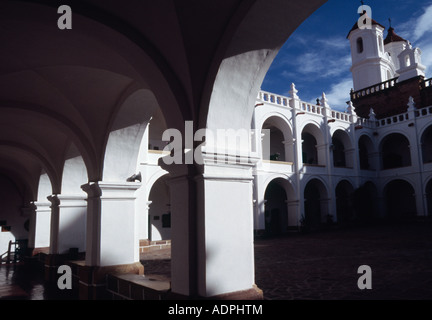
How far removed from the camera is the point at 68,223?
9.73m

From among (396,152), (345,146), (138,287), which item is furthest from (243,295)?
(396,152)

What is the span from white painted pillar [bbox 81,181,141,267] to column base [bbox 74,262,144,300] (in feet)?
0.27

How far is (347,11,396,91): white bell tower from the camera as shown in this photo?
96.1 ft

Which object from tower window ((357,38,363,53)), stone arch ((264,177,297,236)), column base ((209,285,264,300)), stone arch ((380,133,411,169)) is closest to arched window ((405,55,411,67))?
tower window ((357,38,363,53))

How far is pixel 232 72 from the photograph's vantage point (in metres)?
3.67

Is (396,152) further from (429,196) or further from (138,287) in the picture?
(138,287)

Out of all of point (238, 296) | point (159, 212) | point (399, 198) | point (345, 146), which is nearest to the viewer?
point (238, 296)

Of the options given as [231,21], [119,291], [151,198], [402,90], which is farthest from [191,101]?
[402,90]

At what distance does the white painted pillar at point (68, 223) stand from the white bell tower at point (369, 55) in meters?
27.3

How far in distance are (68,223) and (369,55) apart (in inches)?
1110

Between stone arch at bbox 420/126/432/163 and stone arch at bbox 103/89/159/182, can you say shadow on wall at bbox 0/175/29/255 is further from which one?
stone arch at bbox 420/126/432/163

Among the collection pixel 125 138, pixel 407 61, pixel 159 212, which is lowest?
pixel 159 212
